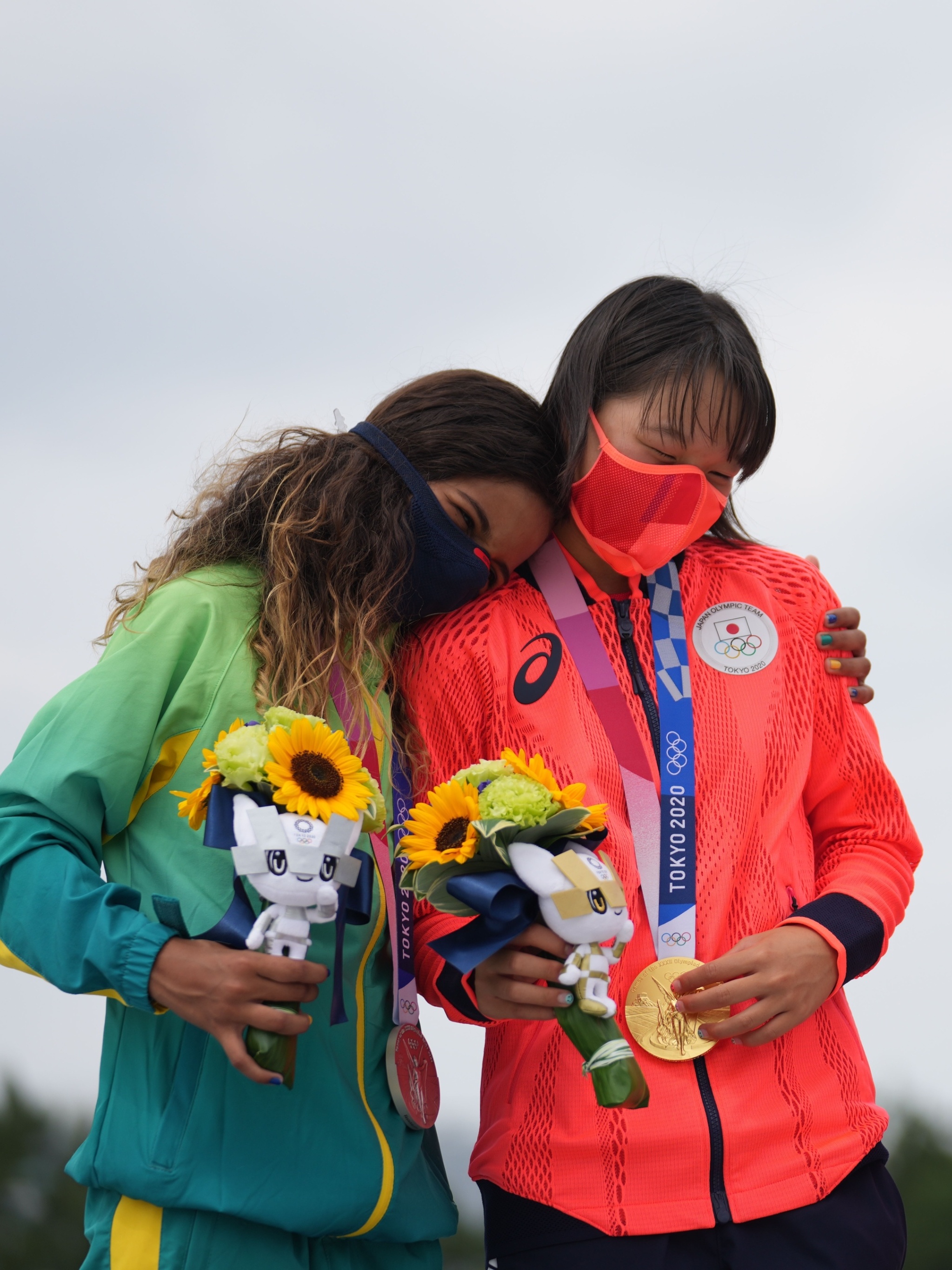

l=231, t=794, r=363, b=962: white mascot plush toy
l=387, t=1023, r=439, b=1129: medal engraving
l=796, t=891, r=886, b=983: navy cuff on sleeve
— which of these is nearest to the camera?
l=231, t=794, r=363, b=962: white mascot plush toy

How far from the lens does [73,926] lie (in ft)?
6.36

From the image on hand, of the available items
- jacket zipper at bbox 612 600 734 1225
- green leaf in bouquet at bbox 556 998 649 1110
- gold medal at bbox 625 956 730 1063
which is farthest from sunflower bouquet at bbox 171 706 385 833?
jacket zipper at bbox 612 600 734 1225

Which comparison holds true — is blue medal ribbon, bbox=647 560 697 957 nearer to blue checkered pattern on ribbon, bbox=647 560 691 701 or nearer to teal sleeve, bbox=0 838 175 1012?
blue checkered pattern on ribbon, bbox=647 560 691 701

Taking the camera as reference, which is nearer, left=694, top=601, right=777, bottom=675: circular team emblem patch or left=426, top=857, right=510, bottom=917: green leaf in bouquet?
left=426, top=857, right=510, bottom=917: green leaf in bouquet

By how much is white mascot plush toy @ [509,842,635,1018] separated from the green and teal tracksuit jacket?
523mm

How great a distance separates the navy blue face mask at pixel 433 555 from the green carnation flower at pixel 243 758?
2.61ft

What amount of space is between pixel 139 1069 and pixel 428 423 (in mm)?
1540

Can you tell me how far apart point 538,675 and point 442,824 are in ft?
2.30

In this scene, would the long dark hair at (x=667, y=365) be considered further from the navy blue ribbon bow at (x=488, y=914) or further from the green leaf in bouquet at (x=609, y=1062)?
the green leaf in bouquet at (x=609, y=1062)

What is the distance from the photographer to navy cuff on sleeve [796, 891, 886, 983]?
7.90ft

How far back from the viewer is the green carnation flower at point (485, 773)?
2.05 meters

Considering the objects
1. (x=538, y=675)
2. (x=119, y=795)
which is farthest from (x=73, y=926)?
(x=538, y=675)

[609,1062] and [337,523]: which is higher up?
[337,523]

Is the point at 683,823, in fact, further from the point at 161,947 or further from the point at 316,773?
the point at 161,947
